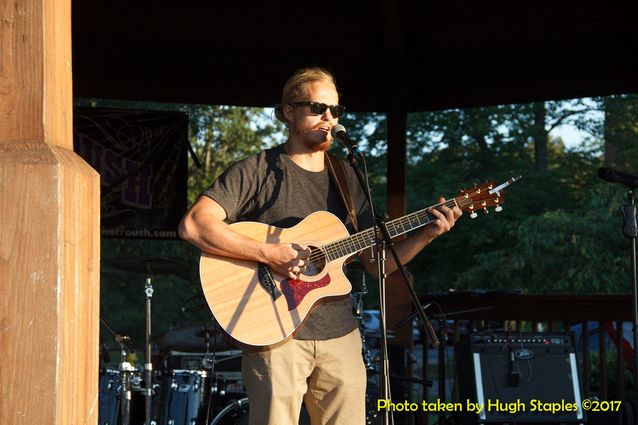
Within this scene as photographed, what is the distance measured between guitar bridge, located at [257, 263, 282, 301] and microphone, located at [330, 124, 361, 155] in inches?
25.8

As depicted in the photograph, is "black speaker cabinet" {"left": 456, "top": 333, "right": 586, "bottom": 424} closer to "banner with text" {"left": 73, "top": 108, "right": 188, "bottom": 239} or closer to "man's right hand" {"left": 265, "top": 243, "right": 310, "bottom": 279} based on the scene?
"man's right hand" {"left": 265, "top": 243, "right": 310, "bottom": 279}

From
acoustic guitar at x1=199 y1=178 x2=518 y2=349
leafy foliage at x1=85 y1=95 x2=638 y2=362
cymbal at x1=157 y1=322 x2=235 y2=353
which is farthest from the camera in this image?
leafy foliage at x1=85 y1=95 x2=638 y2=362

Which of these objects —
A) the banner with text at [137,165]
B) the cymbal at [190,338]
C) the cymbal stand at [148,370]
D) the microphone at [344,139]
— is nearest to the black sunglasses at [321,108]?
the microphone at [344,139]

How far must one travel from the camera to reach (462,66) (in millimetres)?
7316

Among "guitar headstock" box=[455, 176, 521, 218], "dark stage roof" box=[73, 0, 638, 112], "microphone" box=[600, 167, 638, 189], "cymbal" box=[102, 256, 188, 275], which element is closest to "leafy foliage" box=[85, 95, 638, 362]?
"dark stage roof" box=[73, 0, 638, 112]

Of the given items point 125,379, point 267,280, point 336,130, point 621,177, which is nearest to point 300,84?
point 336,130

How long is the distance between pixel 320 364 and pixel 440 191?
46.4 ft

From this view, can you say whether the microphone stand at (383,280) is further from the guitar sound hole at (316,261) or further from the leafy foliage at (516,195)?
the leafy foliage at (516,195)

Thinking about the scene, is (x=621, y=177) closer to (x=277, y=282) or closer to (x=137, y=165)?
(x=277, y=282)

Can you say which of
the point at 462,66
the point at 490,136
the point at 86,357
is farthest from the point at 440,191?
the point at 86,357

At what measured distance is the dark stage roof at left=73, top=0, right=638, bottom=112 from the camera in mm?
6914

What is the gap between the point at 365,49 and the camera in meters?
7.38

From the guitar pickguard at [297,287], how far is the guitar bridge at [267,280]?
0.12 feet

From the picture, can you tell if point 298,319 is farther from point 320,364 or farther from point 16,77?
point 16,77
